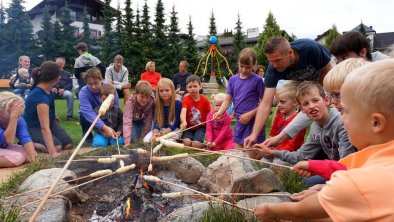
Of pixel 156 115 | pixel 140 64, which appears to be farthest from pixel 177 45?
pixel 156 115

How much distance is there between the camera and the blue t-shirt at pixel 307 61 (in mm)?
3750

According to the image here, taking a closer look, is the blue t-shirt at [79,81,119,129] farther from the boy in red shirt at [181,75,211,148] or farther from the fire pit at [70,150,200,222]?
the fire pit at [70,150,200,222]

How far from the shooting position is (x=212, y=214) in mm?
2322

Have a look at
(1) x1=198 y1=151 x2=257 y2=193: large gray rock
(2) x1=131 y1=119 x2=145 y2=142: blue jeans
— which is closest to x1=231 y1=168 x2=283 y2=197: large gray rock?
(1) x1=198 y1=151 x2=257 y2=193: large gray rock

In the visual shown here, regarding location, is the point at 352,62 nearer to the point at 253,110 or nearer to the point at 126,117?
the point at 253,110

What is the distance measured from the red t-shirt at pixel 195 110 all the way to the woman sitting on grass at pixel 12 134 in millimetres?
2286

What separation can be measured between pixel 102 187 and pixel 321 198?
2.78 meters

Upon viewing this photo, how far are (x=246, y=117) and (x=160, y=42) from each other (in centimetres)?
2700

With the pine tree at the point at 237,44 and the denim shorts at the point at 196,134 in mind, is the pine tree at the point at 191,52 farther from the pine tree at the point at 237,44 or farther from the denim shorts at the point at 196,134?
the denim shorts at the point at 196,134

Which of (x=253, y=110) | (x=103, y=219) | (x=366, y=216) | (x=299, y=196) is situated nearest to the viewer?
(x=366, y=216)

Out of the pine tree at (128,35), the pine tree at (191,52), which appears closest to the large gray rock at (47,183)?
the pine tree at (128,35)

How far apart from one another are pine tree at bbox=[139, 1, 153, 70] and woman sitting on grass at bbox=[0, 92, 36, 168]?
24657mm

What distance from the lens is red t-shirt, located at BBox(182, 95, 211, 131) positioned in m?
5.56

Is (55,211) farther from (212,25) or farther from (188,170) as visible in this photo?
(212,25)
